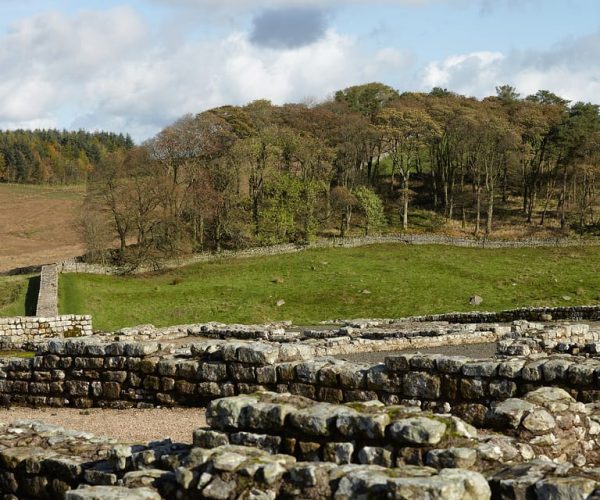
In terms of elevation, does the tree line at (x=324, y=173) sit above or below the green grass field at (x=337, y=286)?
above

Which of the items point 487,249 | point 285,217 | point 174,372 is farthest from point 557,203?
Result: point 174,372

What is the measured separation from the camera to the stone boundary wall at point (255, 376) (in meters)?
11.0

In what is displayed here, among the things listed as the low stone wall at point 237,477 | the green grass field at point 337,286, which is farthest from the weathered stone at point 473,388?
the green grass field at point 337,286

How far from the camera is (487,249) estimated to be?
6269cm

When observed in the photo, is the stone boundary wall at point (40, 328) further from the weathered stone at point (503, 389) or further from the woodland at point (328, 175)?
the woodland at point (328, 175)

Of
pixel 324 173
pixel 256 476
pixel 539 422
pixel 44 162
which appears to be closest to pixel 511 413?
pixel 539 422

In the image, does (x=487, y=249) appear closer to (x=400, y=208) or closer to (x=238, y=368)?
(x=400, y=208)

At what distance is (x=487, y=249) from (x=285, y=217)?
60.5ft

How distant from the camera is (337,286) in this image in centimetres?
5075

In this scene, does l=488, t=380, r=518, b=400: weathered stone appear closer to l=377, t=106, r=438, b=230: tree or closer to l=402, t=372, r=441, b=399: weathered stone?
l=402, t=372, r=441, b=399: weathered stone

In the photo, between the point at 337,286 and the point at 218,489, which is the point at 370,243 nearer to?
the point at 337,286

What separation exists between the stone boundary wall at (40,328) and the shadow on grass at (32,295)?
15.9m

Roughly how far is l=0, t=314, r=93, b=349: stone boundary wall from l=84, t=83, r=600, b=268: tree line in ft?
100

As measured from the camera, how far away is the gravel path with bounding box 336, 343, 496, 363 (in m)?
22.7
